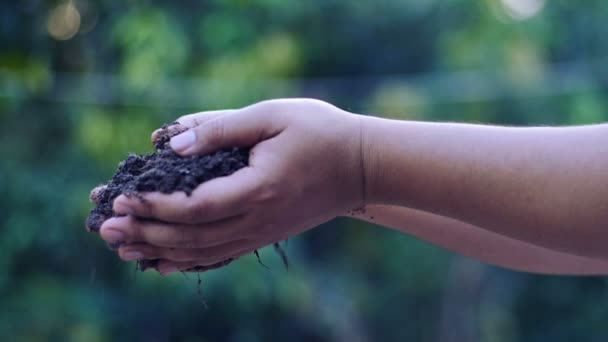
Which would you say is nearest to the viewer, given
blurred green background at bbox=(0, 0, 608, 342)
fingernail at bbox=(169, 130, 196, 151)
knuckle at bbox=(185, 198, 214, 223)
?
knuckle at bbox=(185, 198, 214, 223)

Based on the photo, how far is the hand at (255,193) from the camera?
48.0 inches

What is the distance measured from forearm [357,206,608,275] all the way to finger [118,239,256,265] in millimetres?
310

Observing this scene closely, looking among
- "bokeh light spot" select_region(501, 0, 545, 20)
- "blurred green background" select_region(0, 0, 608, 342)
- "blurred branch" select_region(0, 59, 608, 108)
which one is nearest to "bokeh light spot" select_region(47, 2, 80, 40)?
"blurred green background" select_region(0, 0, 608, 342)

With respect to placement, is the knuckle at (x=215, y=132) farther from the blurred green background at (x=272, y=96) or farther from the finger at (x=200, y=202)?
the blurred green background at (x=272, y=96)

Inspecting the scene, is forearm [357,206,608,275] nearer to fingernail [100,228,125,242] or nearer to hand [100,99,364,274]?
hand [100,99,364,274]

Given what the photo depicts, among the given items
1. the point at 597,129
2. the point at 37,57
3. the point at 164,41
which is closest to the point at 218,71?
the point at 164,41

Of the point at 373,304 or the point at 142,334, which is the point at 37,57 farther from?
the point at 373,304

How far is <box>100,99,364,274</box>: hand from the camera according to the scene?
1219 mm

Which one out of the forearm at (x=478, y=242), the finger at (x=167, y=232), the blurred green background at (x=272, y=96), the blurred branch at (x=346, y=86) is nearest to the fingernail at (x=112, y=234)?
the finger at (x=167, y=232)

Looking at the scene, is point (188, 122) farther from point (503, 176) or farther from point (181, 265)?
point (503, 176)

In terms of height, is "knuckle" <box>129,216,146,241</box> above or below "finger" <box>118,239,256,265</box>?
above

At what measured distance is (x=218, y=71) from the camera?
4.82 m

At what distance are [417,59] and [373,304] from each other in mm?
1856

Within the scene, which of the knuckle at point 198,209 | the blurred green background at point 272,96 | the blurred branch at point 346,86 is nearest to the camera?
the knuckle at point 198,209
